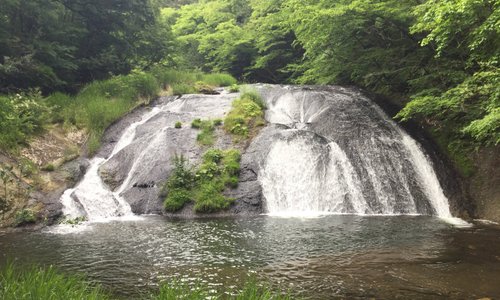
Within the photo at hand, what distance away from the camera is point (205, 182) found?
11.9 metres

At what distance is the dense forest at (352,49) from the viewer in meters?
9.91

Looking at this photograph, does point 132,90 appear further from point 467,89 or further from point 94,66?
point 467,89

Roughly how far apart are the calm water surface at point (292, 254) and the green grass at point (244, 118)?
16.5 feet

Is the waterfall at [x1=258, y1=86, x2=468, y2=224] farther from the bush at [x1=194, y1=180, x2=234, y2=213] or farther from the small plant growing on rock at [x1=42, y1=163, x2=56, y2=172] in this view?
the small plant growing on rock at [x1=42, y1=163, x2=56, y2=172]

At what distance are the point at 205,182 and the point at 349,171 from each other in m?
4.59

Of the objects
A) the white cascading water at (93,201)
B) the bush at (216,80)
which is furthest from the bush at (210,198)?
the bush at (216,80)

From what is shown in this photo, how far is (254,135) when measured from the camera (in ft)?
46.5

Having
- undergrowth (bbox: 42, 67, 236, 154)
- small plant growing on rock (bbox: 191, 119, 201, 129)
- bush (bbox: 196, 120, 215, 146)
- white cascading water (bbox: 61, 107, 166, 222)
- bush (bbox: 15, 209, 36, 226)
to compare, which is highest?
undergrowth (bbox: 42, 67, 236, 154)

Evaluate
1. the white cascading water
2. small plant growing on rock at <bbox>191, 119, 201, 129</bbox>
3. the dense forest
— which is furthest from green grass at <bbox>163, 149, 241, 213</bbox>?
the dense forest

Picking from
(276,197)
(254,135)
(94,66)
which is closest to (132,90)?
(94,66)

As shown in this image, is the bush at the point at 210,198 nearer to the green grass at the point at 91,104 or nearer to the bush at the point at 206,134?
the bush at the point at 206,134

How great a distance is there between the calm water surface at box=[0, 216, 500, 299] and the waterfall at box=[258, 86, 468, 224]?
1.31 meters

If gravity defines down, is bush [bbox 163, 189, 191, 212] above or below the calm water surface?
above

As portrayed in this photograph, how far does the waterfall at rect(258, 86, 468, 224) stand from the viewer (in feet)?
37.4
